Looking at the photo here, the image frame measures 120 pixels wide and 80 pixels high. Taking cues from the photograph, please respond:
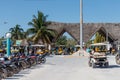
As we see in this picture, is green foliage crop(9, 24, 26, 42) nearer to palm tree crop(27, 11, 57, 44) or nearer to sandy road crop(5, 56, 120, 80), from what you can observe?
palm tree crop(27, 11, 57, 44)

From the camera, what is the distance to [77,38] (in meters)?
68.4

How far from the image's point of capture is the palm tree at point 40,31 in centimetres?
6188

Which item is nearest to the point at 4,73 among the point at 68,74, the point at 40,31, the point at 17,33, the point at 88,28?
the point at 68,74

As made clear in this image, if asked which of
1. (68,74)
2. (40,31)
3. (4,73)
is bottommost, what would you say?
(68,74)

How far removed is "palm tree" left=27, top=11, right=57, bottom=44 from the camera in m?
61.9

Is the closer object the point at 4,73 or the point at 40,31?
the point at 4,73

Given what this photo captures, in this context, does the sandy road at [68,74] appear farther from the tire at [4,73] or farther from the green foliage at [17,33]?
the green foliage at [17,33]

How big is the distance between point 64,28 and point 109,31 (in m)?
9.42

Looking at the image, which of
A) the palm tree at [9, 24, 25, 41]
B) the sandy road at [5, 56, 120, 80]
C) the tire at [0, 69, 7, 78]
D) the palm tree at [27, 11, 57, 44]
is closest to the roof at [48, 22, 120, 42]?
the palm tree at [27, 11, 57, 44]

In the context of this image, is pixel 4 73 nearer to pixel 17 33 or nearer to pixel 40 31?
pixel 40 31

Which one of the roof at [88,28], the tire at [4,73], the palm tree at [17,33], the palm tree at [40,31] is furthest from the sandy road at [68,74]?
the palm tree at [17,33]

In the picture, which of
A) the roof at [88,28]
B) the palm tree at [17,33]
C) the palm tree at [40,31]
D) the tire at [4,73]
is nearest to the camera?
the tire at [4,73]

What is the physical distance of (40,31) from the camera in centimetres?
6172

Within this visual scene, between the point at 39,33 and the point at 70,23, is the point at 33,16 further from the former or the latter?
the point at 70,23
